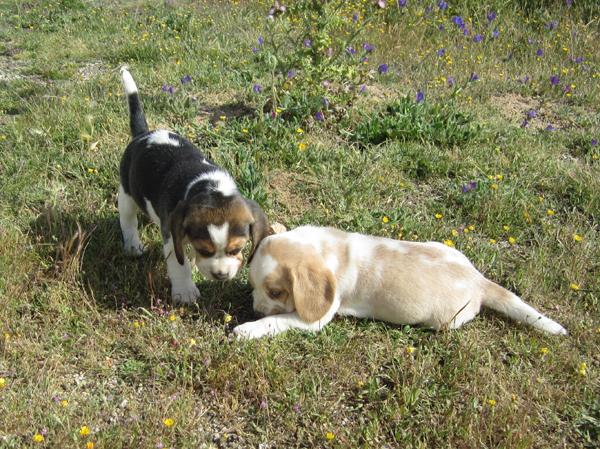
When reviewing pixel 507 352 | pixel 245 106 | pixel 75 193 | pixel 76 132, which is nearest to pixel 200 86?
pixel 245 106

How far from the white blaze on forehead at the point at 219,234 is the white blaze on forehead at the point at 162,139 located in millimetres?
1130

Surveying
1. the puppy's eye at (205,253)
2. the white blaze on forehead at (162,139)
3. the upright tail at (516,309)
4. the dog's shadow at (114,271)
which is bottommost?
the dog's shadow at (114,271)

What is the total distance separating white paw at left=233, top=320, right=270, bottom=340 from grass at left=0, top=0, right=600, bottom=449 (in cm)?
7

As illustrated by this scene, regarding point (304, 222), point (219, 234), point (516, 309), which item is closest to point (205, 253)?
point (219, 234)

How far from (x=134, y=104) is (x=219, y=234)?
180 cm

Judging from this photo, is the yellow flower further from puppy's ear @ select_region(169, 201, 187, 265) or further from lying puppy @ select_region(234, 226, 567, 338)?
puppy's ear @ select_region(169, 201, 187, 265)

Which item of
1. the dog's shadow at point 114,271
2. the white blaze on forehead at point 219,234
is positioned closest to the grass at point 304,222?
the dog's shadow at point 114,271

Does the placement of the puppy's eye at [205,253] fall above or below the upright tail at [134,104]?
below

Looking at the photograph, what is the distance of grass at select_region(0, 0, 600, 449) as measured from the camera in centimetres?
312

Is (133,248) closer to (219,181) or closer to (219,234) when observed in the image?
(219,181)

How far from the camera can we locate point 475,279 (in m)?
3.70

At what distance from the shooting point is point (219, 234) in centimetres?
330

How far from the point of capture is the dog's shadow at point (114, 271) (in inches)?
150

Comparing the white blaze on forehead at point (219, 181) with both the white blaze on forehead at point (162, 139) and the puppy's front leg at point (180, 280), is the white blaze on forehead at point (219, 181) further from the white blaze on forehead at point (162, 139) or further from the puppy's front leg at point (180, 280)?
the white blaze on forehead at point (162, 139)
